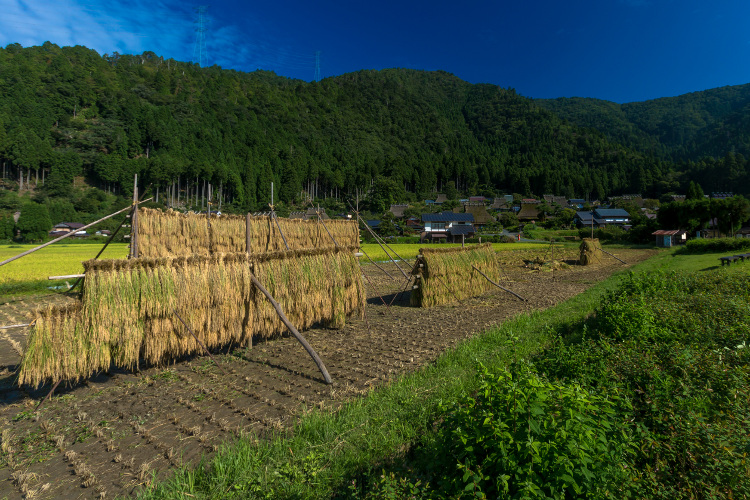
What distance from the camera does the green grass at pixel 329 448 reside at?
3.40 m

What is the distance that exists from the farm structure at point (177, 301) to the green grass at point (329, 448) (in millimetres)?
2621

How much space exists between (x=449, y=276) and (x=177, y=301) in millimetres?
9084

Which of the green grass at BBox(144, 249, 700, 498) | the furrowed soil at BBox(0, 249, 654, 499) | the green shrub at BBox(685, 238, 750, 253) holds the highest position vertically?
the green shrub at BBox(685, 238, 750, 253)

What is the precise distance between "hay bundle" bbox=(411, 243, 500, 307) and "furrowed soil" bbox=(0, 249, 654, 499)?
9.11 ft

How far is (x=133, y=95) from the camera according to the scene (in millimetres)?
108250

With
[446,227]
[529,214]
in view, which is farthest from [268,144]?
[529,214]

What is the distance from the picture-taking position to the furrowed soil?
12.5ft

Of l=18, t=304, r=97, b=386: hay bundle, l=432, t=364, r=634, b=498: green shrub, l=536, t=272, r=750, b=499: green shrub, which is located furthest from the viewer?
l=18, t=304, r=97, b=386: hay bundle

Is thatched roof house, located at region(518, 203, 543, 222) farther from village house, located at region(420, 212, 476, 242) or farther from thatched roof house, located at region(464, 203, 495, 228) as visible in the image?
village house, located at region(420, 212, 476, 242)

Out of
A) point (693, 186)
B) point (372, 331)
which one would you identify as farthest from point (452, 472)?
point (693, 186)

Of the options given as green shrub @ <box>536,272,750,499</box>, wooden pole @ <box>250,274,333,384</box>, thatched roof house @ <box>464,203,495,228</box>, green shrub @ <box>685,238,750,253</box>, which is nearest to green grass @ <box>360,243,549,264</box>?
green shrub @ <box>685,238,750,253</box>

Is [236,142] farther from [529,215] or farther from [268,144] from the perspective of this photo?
[529,215]

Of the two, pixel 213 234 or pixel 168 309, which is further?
pixel 213 234

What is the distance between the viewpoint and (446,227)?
58875mm
